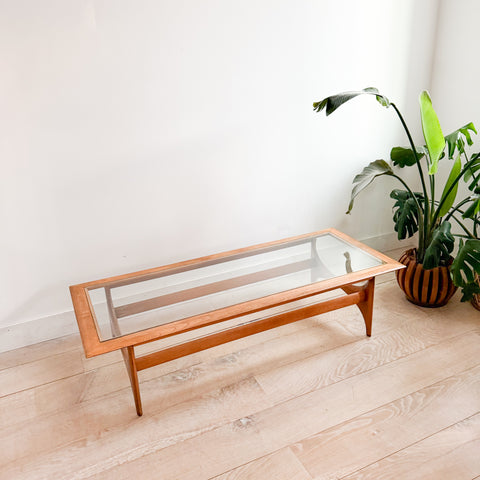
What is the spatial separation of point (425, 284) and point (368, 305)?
0.40 meters

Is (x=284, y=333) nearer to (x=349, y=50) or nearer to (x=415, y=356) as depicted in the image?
(x=415, y=356)

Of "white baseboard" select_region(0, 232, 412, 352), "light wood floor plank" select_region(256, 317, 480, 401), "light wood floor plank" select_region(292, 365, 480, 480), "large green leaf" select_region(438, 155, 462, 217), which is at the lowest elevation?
"light wood floor plank" select_region(256, 317, 480, 401)

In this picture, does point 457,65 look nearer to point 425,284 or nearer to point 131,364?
point 425,284

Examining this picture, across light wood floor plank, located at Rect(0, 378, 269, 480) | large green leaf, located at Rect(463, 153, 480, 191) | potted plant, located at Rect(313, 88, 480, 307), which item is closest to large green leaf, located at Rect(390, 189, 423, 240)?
potted plant, located at Rect(313, 88, 480, 307)

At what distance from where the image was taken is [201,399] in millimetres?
1645

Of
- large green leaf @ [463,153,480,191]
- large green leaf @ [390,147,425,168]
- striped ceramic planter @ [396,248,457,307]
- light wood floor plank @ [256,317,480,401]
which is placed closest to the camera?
light wood floor plank @ [256,317,480,401]

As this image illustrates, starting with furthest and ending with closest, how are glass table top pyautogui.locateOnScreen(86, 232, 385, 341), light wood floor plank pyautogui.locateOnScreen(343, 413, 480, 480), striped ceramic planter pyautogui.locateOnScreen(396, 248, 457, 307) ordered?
striped ceramic planter pyautogui.locateOnScreen(396, 248, 457, 307) → glass table top pyautogui.locateOnScreen(86, 232, 385, 341) → light wood floor plank pyautogui.locateOnScreen(343, 413, 480, 480)

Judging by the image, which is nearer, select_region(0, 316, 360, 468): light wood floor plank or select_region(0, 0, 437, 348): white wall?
select_region(0, 316, 360, 468): light wood floor plank

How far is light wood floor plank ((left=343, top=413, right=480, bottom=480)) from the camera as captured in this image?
130 cm

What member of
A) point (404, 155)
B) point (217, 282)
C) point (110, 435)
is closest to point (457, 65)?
point (404, 155)

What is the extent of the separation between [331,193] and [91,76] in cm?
149

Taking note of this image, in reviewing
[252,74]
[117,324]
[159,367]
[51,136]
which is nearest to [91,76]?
[51,136]

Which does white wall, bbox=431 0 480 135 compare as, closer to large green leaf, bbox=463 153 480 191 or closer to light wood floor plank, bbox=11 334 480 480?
large green leaf, bbox=463 153 480 191

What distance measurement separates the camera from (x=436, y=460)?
1347 millimetres
